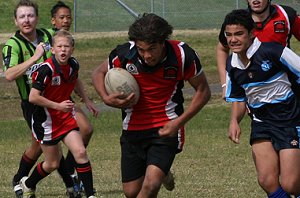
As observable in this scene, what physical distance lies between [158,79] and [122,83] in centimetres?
32

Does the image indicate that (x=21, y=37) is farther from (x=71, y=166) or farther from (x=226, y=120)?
(x=226, y=120)

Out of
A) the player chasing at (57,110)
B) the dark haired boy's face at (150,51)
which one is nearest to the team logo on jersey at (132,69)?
the dark haired boy's face at (150,51)

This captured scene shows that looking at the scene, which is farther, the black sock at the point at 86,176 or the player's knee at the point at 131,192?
the black sock at the point at 86,176

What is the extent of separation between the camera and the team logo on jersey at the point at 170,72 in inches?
303

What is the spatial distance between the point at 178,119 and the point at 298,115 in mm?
1053

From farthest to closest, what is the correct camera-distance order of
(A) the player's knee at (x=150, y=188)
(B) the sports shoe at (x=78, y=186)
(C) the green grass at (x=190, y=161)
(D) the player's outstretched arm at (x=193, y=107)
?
1. (C) the green grass at (x=190, y=161)
2. (B) the sports shoe at (x=78, y=186)
3. (D) the player's outstretched arm at (x=193, y=107)
4. (A) the player's knee at (x=150, y=188)

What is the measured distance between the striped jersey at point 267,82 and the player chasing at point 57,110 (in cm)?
189

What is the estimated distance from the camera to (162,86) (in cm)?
780

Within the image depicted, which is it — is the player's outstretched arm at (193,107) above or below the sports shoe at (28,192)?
above

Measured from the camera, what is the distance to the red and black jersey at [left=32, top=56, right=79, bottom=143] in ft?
30.3

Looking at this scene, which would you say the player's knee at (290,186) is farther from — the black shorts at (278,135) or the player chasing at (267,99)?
the black shorts at (278,135)

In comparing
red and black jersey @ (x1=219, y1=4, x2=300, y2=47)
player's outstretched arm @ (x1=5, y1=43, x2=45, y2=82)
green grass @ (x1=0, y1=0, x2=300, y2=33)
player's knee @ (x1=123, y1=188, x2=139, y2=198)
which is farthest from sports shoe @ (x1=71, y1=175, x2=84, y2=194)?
green grass @ (x1=0, y1=0, x2=300, y2=33)

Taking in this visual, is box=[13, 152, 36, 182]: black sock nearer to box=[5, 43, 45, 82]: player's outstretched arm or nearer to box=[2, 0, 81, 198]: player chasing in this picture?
box=[2, 0, 81, 198]: player chasing

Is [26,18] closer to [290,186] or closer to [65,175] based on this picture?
[65,175]
